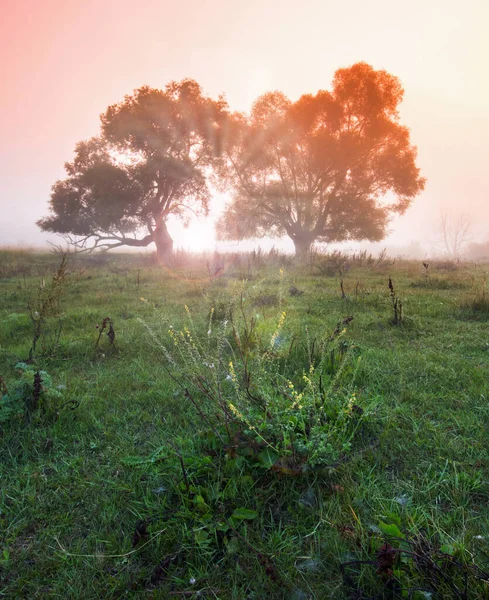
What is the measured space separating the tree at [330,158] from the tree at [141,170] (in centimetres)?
332

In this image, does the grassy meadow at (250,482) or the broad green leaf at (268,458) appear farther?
the broad green leaf at (268,458)

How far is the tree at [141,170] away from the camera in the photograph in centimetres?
2202

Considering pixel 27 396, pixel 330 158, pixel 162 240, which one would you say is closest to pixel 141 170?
pixel 162 240

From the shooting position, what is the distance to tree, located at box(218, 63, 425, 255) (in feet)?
80.3

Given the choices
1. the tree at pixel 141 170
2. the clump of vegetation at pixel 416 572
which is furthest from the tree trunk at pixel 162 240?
the clump of vegetation at pixel 416 572

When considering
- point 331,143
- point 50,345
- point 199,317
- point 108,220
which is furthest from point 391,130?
point 50,345

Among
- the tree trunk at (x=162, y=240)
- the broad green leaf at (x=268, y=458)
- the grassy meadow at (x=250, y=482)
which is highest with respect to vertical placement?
the tree trunk at (x=162, y=240)

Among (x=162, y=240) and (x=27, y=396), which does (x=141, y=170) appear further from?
(x=27, y=396)

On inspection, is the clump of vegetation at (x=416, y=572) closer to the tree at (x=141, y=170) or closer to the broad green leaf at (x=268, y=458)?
the broad green leaf at (x=268, y=458)

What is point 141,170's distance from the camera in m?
22.3

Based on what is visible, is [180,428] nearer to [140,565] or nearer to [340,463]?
[140,565]

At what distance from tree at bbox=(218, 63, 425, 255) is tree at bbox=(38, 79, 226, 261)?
3321mm

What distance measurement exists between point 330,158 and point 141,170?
1349cm

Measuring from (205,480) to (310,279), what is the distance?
32.0 ft
